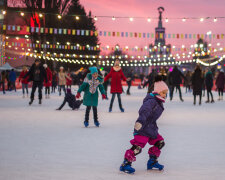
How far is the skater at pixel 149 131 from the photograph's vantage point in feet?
17.0

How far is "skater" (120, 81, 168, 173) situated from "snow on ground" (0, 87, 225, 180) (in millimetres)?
151

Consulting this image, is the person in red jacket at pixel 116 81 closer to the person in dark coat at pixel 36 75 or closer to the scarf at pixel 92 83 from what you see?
the person in dark coat at pixel 36 75

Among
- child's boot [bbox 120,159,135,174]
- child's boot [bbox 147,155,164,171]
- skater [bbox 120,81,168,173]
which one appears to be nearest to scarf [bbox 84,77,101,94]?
skater [bbox 120,81,168,173]

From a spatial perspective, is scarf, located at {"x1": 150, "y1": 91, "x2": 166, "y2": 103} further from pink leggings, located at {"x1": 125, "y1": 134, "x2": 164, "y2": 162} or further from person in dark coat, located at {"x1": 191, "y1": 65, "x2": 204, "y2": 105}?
person in dark coat, located at {"x1": 191, "y1": 65, "x2": 204, "y2": 105}

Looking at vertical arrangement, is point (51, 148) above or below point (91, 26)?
below

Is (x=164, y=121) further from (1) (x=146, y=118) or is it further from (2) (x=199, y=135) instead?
(1) (x=146, y=118)

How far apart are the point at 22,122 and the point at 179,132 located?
382 cm

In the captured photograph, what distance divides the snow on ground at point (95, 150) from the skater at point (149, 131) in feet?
0.50

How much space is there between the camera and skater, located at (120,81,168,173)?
517 centimetres

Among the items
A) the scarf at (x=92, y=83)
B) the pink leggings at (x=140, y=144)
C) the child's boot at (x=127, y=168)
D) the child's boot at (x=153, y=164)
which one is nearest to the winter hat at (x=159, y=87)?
the pink leggings at (x=140, y=144)

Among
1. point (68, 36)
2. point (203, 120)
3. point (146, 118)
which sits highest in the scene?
point (68, 36)

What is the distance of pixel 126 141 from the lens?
25.9 feet

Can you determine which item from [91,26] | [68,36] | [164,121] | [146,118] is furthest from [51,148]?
[91,26]

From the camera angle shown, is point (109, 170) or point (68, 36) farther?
point (68, 36)
